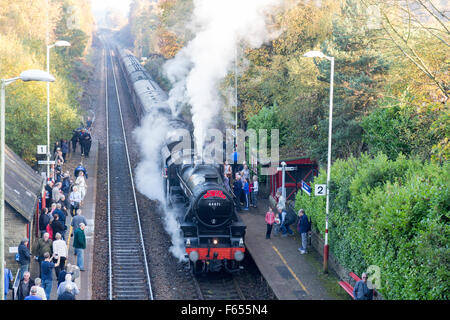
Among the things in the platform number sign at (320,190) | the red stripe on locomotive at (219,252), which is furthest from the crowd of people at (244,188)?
the platform number sign at (320,190)

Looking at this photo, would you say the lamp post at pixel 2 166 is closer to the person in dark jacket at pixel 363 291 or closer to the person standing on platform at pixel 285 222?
the person in dark jacket at pixel 363 291

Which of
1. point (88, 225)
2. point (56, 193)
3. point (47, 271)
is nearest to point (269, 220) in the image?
point (88, 225)

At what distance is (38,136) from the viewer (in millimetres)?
24688

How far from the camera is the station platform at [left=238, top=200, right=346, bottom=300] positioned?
563 inches

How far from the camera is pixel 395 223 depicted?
11.4 meters

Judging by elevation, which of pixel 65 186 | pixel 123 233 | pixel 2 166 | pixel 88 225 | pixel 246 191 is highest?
pixel 2 166

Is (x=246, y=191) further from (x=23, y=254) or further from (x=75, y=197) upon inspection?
(x=23, y=254)

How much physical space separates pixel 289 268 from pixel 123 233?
22.0 feet

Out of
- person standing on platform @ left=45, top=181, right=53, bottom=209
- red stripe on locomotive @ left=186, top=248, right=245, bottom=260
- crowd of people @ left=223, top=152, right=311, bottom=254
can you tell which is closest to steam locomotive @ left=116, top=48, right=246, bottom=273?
red stripe on locomotive @ left=186, top=248, right=245, bottom=260

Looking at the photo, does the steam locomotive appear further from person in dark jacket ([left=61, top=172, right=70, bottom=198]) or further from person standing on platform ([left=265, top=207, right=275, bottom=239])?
person in dark jacket ([left=61, top=172, right=70, bottom=198])

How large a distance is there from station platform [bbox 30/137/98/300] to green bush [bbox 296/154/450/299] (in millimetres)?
7239

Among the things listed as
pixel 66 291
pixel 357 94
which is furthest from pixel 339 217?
pixel 66 291

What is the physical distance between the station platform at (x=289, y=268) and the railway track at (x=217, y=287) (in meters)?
0.93

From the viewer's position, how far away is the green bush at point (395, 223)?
10.0 meters
